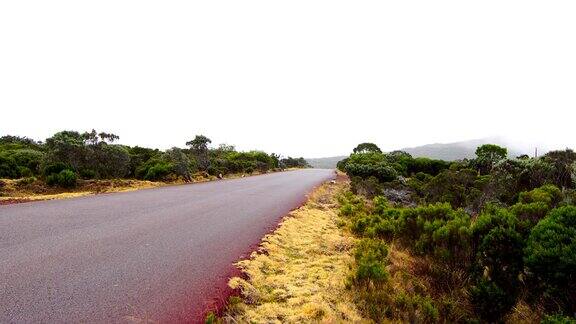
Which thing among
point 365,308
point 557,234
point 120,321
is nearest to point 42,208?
point 120,321

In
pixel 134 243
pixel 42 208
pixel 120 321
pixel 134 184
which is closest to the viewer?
pixel 120 321

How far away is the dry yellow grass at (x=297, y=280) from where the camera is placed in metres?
5.21

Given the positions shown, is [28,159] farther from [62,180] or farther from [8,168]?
[62,180]

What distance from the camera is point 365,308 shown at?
18.4 ft

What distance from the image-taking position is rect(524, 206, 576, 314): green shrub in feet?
17.3

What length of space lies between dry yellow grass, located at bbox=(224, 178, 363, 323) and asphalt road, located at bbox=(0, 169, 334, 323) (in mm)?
434

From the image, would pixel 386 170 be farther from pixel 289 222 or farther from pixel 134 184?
pixel 289 222

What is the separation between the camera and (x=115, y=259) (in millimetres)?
6684

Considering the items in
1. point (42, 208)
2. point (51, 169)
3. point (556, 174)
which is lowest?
point (556, 174)

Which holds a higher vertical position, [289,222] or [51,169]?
[51,169]

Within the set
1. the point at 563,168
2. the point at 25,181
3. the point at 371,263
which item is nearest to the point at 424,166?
the point at 563,168

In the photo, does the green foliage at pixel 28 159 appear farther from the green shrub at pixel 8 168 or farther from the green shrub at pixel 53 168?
the green shrub at pixel 53 168

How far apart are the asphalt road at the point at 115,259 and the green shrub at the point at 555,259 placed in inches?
184

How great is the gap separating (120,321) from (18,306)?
4.23ft
